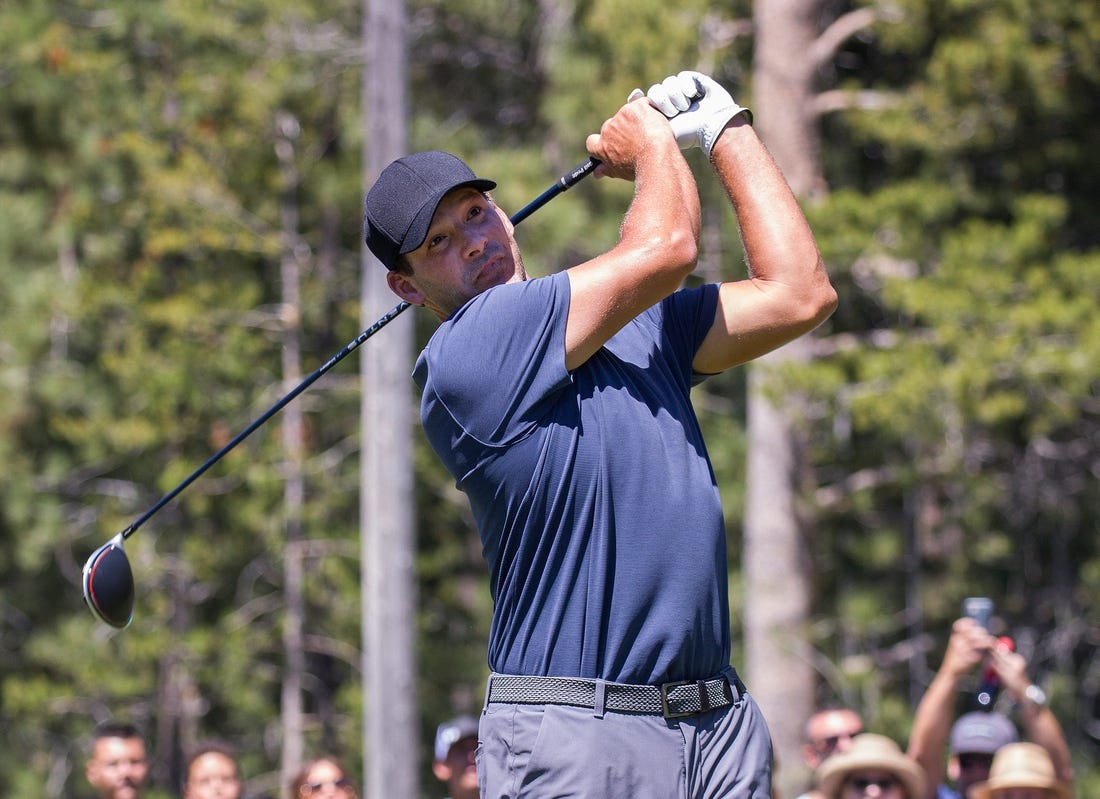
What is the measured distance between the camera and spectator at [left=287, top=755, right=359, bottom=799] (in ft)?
21.6

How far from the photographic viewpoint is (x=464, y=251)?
10.4 ft

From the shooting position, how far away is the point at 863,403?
1052 cm

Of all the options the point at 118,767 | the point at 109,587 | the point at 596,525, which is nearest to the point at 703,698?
the point at 596,525

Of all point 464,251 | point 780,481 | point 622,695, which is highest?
point 780,481

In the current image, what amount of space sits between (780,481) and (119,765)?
6.09 metres

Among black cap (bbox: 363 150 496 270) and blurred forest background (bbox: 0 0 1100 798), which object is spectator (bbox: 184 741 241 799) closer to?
black cap (bbox: 363 150 496 270)

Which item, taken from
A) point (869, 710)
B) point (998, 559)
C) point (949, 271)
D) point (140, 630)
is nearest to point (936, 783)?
point (949, 271)

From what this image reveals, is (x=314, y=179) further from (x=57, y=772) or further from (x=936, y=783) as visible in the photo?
(x=936, y=783)

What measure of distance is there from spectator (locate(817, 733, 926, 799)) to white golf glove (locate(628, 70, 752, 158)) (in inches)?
128

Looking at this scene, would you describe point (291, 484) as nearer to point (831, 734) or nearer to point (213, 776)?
point (213, 776)

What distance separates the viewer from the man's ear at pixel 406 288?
10.8ft

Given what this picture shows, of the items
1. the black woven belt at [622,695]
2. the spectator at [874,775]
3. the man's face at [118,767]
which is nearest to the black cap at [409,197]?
the black woven belt at [622,695]

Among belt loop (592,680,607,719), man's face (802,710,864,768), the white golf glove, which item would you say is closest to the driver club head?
belt loop (592,680,607,719)

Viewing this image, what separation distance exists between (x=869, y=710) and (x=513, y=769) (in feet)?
32.0
